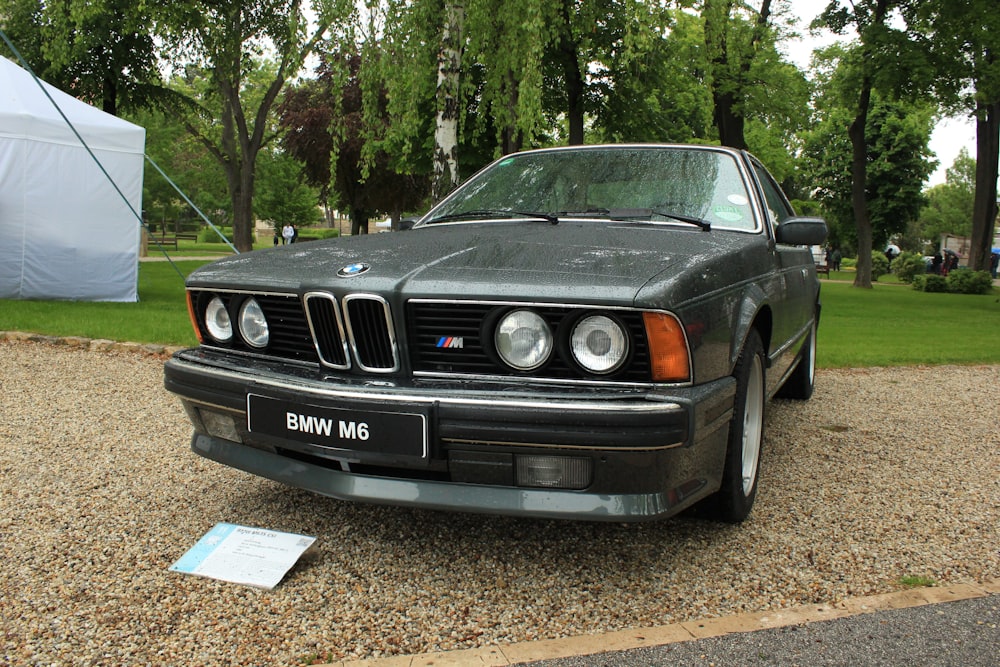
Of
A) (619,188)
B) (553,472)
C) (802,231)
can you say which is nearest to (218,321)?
(553,472)

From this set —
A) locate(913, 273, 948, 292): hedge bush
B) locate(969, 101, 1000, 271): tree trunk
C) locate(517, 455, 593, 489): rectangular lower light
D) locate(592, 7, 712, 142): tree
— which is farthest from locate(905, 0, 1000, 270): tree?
locate(517, 455, 593, 489): rectangular lower light

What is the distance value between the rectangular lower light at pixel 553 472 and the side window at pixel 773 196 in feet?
7.73

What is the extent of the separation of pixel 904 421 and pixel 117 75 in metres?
17.0

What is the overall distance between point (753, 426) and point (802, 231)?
0.95m

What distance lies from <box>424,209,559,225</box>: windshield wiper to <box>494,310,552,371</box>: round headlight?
3.38 feet

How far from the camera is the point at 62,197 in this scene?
10.9 m

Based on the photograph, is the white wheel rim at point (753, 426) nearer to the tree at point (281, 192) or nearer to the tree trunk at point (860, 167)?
the tree trunk at point (860, 167)

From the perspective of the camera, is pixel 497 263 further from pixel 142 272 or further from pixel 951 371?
pixel 142 272

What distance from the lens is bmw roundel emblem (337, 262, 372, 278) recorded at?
107 inches

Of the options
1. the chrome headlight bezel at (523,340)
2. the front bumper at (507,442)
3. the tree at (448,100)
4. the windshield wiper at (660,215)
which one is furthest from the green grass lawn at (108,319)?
the chrome headlight bezel at (523,340)

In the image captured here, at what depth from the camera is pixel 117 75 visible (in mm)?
17406

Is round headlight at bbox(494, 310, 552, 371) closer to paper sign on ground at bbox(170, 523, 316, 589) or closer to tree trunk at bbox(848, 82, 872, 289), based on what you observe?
paper sign on ground at bbox(170, 523, 316, 589)

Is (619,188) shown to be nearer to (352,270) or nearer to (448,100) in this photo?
(352,270)

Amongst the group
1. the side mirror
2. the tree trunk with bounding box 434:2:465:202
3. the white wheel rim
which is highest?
the tree trunk with bounding box 434:2:465:202
